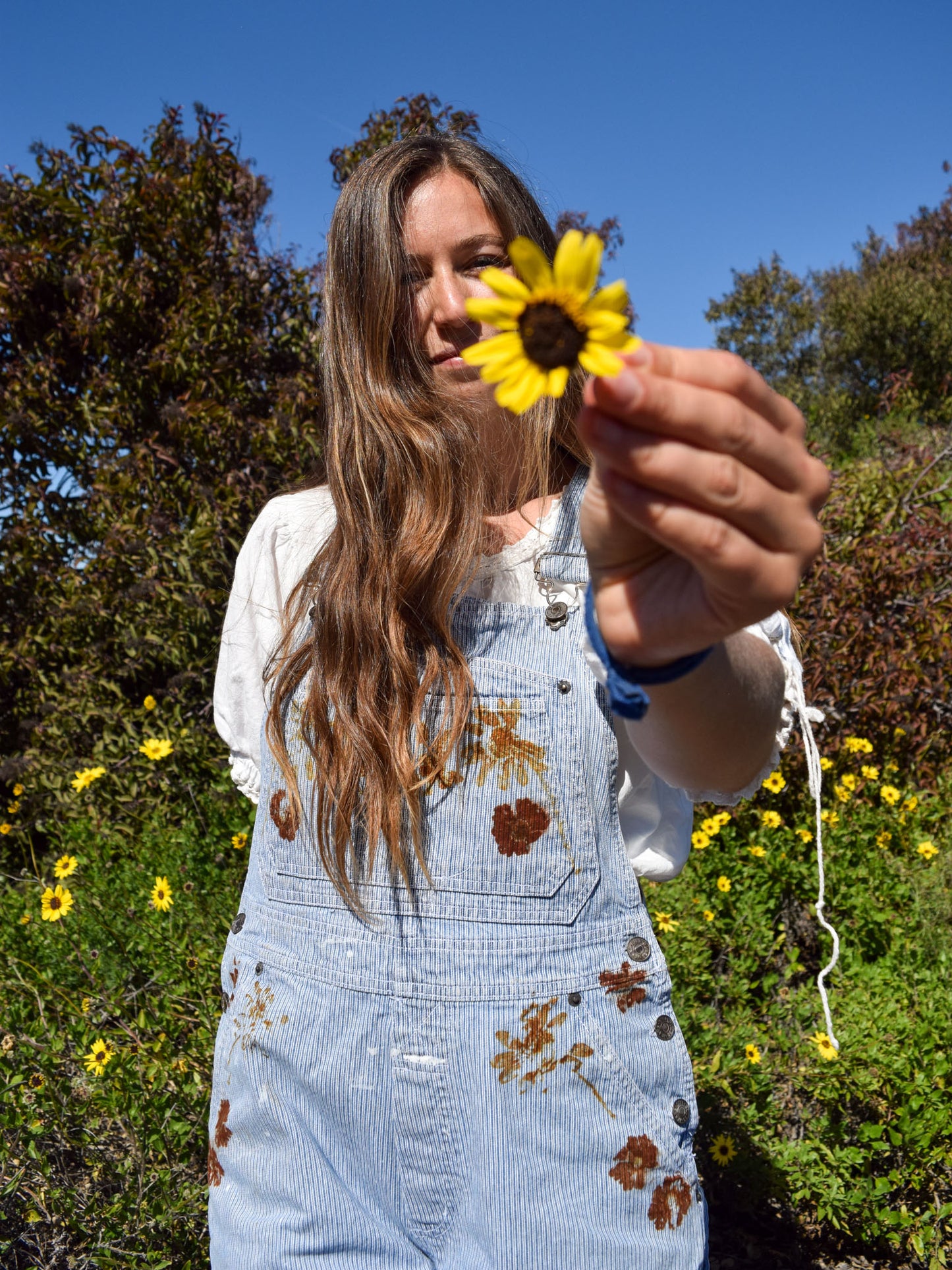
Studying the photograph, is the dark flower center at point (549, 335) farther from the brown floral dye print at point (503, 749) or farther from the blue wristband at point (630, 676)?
the brown floral dye print at point (503, 749)

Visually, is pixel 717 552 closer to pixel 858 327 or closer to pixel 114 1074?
pixel 114 1074

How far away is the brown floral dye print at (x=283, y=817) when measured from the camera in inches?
47.0

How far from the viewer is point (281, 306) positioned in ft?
12.2

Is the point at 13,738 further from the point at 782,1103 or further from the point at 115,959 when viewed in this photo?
the point at 782,1103

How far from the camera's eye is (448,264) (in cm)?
137

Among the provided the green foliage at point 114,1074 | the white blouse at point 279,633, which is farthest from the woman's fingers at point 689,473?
the green foliage at point 114,1074

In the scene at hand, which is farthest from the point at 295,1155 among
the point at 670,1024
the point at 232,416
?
the point at 232,416

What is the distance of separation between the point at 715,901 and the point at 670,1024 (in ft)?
5.26

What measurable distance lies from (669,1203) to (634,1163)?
0.21 feet

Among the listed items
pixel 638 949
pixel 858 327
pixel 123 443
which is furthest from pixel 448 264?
pixel 858 327

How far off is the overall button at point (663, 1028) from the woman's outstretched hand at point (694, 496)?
2.00 feet

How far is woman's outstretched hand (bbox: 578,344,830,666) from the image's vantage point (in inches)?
22.6

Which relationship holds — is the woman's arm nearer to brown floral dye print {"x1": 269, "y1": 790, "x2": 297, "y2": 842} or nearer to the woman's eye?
brown floral dye print {"x1": 269, "y1": 790, "x2": 297, "y2": 842}

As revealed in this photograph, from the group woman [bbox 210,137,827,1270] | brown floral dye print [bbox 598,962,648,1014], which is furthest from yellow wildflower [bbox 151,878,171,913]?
brown floral dye print [bbox 598,962,648,1014]
